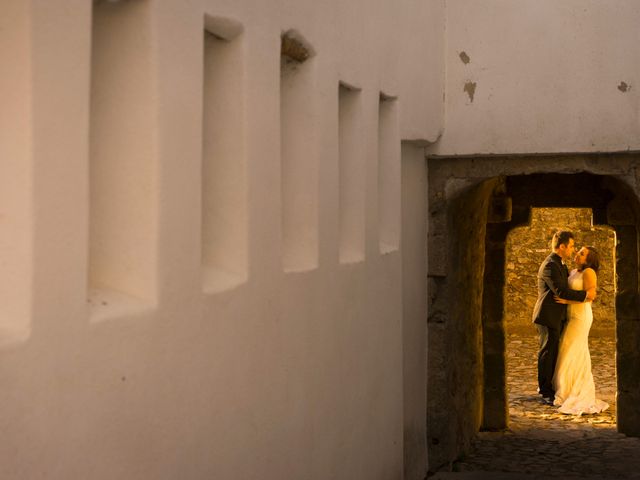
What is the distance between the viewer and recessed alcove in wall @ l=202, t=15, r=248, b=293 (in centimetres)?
385

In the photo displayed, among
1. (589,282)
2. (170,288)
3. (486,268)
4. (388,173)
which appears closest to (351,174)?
(388,173)

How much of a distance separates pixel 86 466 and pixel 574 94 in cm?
503

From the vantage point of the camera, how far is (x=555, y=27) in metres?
7.07

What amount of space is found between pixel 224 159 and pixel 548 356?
8.13m

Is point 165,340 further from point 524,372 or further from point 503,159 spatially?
point 524,372

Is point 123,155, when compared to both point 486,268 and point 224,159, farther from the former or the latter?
point 486,268

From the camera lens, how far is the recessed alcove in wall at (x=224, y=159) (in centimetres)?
385

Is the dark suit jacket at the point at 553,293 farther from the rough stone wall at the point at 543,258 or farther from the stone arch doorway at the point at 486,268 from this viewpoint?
the rough stone wall at the point at 543,258

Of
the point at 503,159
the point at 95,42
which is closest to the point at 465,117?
the point at 503,159

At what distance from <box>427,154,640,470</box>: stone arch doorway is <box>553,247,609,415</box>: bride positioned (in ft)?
2.02

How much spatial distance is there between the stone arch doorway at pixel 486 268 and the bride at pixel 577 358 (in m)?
0.61

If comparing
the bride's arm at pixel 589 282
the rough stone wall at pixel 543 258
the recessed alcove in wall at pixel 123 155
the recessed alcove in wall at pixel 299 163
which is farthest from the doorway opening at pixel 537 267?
the recessed alcove in wall at pixel 123 155

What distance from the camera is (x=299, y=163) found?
4.77 metres

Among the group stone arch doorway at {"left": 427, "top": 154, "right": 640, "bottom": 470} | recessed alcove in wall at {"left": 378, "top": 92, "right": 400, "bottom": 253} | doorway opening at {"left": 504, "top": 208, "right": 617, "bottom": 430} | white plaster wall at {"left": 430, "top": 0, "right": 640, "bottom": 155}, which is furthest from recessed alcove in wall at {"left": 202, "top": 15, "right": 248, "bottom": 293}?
doorway opening at {"left": 504, "top": 208, "right": 617, "bottom": 430}
